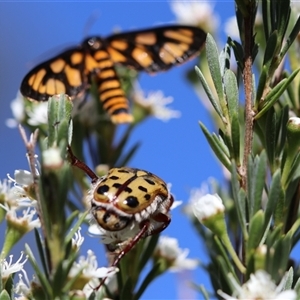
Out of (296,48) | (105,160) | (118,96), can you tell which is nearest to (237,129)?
(296,48)

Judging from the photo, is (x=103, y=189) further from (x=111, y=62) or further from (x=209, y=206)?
(x=111, y=62)

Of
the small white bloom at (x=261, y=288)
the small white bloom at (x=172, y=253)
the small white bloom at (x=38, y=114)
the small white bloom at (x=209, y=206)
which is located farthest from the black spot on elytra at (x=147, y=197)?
the small white bloom at (x=38, y=114)

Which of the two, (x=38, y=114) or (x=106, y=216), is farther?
(x=38, y=114)

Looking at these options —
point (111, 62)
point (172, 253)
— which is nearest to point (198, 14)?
point (111, 62)

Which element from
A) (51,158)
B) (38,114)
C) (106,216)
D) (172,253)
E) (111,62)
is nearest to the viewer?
(51,158)

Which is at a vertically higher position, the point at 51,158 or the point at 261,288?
the point at 51,158

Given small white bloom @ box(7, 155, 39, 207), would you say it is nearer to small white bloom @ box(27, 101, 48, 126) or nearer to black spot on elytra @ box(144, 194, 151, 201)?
black spot on elytra @ box(144, 194, 151, 201)

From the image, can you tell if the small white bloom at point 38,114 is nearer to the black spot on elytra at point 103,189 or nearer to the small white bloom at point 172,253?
the small white bloom at point 172,253
